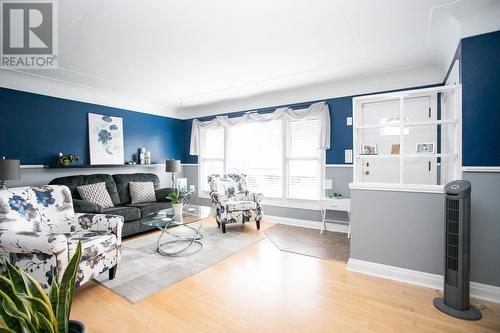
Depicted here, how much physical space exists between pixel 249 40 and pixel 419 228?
2.68 metres

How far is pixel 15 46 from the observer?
288cm

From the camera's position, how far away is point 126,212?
3938 millimetres

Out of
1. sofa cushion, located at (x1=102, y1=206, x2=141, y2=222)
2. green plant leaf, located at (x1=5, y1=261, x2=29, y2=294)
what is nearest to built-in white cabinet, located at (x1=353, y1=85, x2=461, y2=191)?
green plant leaf, located at (x1=5, y1=261, x2=29, y2=294)

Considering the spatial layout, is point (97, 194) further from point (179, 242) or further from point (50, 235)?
point (50, 235)

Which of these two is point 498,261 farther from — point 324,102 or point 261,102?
point 261,102

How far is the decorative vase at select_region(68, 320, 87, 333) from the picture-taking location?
114 centimetres

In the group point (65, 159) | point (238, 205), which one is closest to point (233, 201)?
point (238, 205)

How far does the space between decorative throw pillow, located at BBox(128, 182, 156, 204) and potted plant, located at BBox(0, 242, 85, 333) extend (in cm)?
363

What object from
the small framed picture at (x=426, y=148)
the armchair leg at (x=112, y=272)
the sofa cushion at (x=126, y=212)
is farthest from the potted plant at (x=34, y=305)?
the small framed picture at (x=426, y=148)

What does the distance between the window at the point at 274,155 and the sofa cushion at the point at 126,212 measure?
224 centimetres

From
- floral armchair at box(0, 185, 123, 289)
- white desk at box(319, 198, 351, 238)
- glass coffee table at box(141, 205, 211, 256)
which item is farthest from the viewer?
white desk at box(319, 198, 351, 238)

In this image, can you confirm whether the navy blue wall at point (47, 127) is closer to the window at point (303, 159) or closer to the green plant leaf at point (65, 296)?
the window at point (303, 159)

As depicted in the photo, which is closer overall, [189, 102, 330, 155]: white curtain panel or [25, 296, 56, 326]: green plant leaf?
[25, 296, 56, 326]: green plant leaf

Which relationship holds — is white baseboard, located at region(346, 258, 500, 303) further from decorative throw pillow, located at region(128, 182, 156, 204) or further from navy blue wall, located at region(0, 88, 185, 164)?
navy blue wall, located at region(0, 88, 185, 164)
